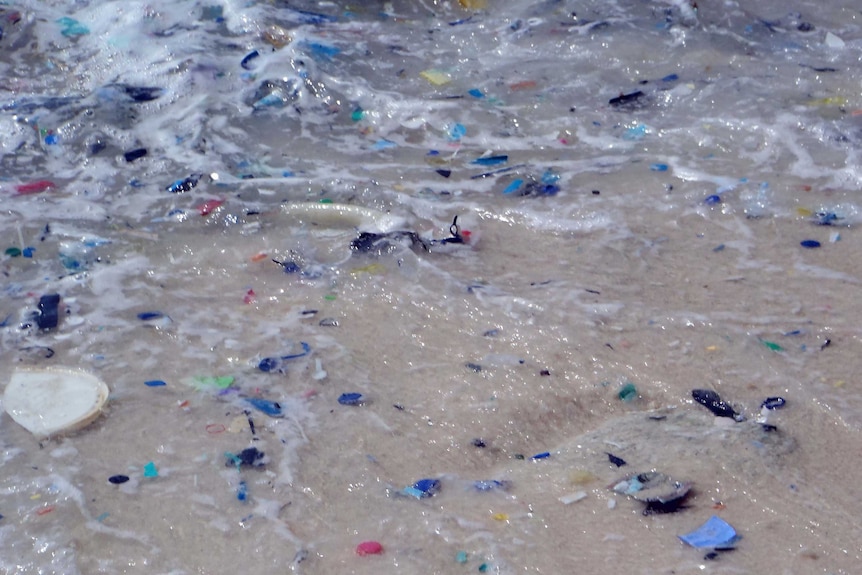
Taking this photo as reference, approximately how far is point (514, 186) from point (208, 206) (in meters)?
1.50

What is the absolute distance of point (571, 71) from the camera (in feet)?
17.7

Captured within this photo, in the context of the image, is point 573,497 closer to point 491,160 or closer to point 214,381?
point 214,381

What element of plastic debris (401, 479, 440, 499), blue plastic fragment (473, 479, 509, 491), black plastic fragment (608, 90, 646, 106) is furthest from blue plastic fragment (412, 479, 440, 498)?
black plastic fragment (608, 90, 646, 106)

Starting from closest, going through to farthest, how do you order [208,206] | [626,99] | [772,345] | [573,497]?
1. [573,497]
2. [772,345]
3. [208,206]
4. [626,99]

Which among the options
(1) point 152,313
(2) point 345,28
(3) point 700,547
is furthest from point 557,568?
(2) point 345,28

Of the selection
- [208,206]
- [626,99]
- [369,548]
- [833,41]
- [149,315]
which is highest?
[833,41]

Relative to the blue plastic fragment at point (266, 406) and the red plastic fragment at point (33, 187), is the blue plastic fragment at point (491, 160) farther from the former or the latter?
the red plastic fragment at point (33, 187)

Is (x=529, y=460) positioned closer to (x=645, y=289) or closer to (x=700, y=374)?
(x=700, y=374)

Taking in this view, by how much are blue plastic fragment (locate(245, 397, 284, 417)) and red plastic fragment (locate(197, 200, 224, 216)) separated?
1.38m

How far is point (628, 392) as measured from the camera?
2.89 m

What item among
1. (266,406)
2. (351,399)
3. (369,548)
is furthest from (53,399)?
(369,548)

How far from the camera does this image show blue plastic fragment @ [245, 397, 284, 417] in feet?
9.32

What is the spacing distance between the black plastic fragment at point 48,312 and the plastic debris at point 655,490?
2.18 m

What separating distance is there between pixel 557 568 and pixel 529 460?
45 centimetres
